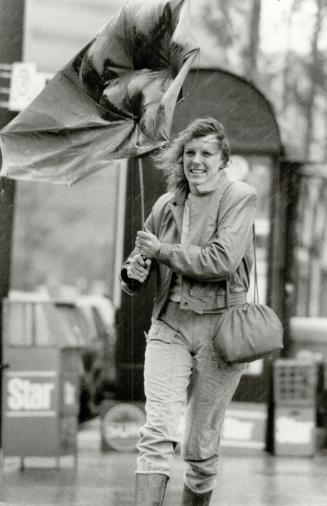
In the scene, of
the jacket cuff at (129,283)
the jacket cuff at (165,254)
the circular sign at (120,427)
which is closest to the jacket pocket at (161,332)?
the jacket cuff at (129,283)

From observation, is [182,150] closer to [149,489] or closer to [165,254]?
[165,254]

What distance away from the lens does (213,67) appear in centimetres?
988

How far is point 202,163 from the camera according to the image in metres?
5.63

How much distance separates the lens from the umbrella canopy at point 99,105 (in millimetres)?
6246

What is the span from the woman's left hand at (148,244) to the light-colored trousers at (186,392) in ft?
1.09

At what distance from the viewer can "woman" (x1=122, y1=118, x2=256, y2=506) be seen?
17.6ft

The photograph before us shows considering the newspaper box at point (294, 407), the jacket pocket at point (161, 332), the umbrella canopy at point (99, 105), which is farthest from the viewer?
the newspaper box at point (294, 407)

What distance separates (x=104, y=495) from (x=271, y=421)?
2.91 meters

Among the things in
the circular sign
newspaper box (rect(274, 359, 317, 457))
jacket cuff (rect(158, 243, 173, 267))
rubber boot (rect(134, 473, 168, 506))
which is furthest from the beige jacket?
newspaper box (rect(274, 359, 317, 457))

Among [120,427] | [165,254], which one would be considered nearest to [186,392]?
[165,254]

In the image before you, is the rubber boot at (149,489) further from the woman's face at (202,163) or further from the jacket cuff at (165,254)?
the woman's face at (202,163)

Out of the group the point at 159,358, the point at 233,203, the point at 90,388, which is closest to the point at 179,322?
the point at 159,358

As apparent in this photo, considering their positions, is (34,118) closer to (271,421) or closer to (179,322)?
(179,322)

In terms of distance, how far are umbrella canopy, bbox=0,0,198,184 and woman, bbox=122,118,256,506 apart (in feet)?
1.94
